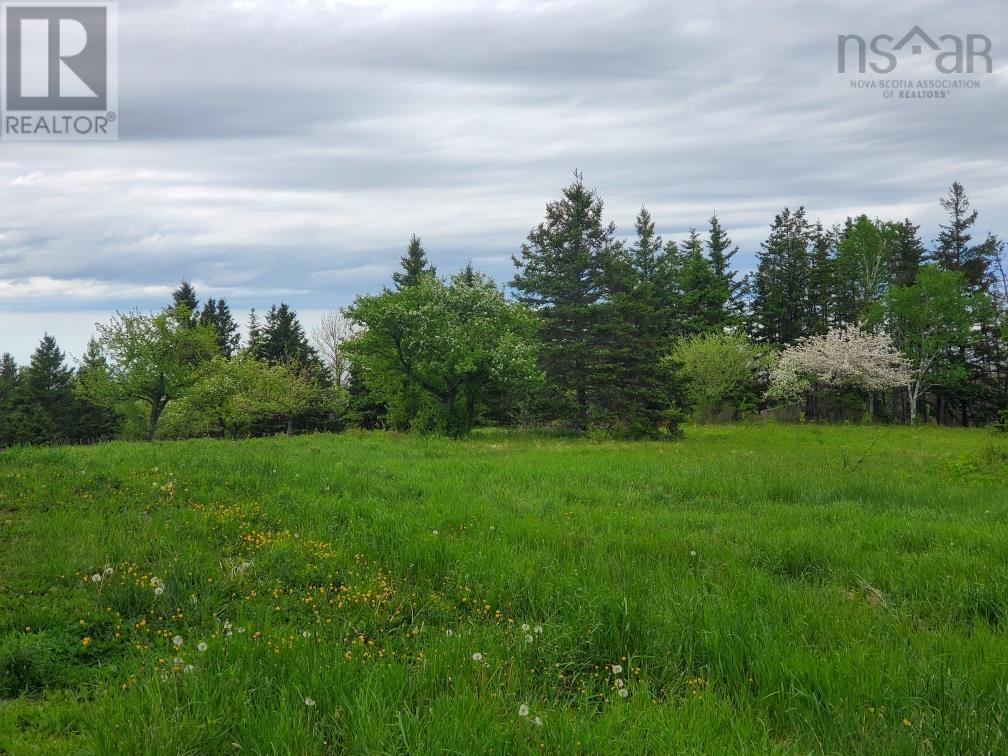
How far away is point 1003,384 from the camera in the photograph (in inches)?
1759

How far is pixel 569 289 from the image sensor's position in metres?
33.1

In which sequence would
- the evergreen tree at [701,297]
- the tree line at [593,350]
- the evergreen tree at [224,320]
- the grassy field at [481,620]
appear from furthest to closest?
1. the evergreen tree at [224,320]
2. the evergreen tree at [701,297]
3. the tree line at [593,350]
4. the grassy field at [481,620]

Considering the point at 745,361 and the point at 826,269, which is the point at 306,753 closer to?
the point at 745,361

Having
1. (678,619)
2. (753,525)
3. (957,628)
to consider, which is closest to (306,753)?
(678,619)

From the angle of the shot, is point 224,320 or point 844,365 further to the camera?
point 224,320

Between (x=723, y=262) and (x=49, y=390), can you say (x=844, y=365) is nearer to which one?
(x=723, y=262)

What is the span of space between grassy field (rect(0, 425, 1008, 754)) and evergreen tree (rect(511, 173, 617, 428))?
2021 centimetres

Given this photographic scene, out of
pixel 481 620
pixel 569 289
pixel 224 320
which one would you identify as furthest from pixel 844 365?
pixel 224 320

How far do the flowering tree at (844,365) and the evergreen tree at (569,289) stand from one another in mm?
14329

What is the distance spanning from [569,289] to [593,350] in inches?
280

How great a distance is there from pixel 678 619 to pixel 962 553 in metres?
3.84

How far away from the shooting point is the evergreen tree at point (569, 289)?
30.1 metres

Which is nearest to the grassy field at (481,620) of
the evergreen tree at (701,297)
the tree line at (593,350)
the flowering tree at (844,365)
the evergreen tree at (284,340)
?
the tree line at (593,350)

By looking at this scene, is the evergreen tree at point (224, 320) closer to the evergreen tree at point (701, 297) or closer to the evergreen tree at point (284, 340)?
the evergreen tree at point (284, 340)
